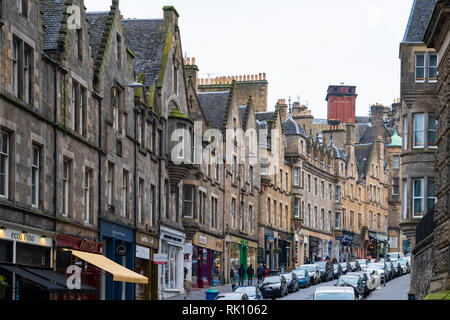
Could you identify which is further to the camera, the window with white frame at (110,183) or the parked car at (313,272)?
the parked car at (313,272)

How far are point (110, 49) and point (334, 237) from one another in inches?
2523

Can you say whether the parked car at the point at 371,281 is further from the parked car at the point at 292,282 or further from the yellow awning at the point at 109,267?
the yellow awning at the point at 109,267

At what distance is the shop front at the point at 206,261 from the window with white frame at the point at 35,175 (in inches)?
993

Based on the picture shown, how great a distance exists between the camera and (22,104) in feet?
93.2

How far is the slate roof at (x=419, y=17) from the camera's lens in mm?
45578

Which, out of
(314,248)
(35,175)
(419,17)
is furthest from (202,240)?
(314,248)

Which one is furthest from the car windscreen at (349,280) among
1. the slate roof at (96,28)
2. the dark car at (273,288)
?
the slate roof at (96,28)

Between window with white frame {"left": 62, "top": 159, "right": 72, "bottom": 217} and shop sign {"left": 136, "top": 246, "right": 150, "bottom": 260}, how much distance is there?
10.1 metres

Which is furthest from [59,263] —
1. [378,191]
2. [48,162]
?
[378,191]

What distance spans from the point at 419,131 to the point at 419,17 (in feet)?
23.4

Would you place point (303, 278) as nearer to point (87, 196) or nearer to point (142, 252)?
point (142, 252)

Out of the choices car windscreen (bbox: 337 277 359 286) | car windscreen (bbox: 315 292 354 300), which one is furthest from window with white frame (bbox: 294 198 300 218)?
car windscreen (bbox: 315 292 354 300)

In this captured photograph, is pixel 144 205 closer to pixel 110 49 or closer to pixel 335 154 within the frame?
pixel 110 49

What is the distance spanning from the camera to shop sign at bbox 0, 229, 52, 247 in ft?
87.2
